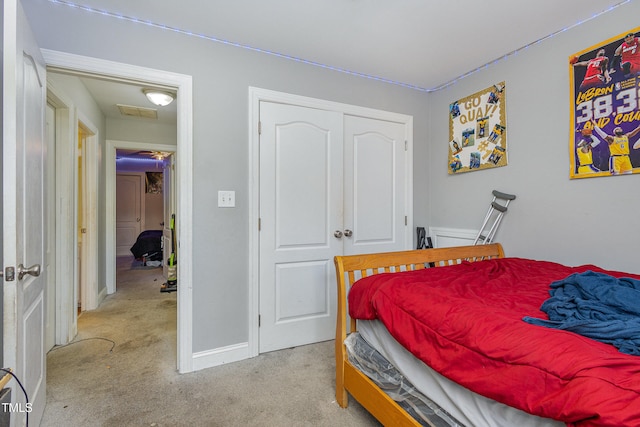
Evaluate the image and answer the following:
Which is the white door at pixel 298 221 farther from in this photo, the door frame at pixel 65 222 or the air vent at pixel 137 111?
the air vent at pixel 137 111

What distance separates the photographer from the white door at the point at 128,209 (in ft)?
25.1

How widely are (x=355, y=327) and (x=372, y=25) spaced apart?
6.51 feet

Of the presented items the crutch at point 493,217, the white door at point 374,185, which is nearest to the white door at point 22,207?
the white door at point 374,185

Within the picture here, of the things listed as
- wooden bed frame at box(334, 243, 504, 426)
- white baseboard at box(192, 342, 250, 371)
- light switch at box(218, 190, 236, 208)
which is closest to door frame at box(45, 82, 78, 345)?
white baseboard at box(192, 342, 250, 371)

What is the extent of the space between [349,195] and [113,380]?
2213mm

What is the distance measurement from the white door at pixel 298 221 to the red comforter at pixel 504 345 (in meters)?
0.94

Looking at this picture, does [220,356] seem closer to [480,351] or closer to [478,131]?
[480,351]

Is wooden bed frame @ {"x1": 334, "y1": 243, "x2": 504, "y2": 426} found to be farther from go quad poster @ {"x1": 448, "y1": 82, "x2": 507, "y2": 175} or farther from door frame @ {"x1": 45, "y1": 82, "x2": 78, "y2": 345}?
door frame @ {"x1": 45, "y1": 82, "x2": 78, "y2": 345}

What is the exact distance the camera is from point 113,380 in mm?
1989

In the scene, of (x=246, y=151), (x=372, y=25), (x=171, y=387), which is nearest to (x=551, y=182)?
(x=372, y=25)

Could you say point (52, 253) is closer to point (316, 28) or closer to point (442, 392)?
point (316, 28)

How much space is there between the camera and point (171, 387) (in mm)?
1924

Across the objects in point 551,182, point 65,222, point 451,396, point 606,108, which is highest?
point 606,108

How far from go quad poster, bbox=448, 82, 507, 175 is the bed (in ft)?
3.57
